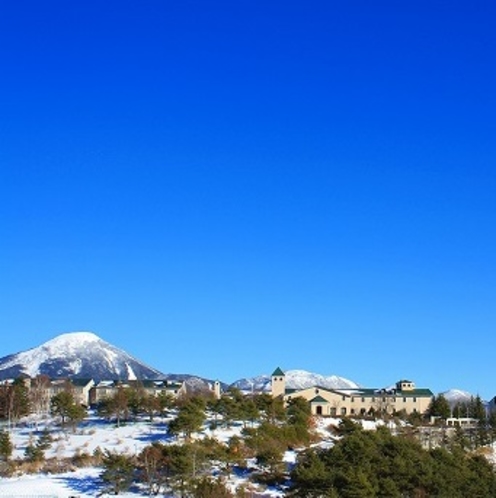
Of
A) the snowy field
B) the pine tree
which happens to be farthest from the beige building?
the pine tree

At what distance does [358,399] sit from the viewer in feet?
352

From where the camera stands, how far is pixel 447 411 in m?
96.6

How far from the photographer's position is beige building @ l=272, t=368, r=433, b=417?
104 meters

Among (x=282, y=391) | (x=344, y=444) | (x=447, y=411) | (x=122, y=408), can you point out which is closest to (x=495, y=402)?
(x=447, y=411)

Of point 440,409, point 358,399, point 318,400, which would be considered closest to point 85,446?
point 318,400

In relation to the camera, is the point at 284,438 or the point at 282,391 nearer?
the point at 284,438

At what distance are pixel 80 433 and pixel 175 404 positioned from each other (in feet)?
41.3

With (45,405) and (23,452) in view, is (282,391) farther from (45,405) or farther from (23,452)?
(23,452)

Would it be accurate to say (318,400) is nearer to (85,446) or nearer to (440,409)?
(440,409)

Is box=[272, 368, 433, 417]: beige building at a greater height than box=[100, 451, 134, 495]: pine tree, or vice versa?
box=[272, 368, 433, 417]: beige building

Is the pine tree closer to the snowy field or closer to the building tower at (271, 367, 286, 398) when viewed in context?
the snowy field

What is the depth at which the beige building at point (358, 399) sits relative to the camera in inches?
4087

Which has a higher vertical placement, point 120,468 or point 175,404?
point 175,404

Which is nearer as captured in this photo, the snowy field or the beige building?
the snowy field
